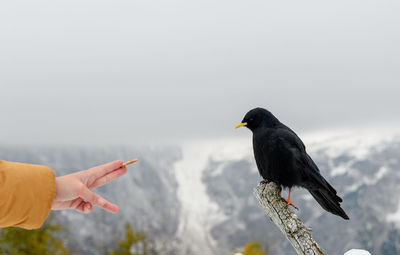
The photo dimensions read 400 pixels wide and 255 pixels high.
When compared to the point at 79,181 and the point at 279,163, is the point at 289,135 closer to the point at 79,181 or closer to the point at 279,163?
the point at 279,163

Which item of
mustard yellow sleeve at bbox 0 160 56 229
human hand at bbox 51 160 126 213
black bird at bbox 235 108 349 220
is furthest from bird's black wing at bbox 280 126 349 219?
mustard yellow sleeve at bbox 0 160 56 229

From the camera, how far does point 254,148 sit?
687 cm

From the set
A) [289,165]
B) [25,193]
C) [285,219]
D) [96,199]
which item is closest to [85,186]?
[96,199]

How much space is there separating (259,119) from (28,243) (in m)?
Answer: 23.7

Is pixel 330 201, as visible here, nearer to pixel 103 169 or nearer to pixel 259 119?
pixel 259 119

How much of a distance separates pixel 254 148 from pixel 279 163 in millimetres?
668

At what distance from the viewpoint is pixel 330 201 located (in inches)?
239

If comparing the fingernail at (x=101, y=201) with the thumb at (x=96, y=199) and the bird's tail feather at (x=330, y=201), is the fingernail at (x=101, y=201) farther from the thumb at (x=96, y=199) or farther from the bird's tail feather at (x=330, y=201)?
the bird's tail feather at (x=330, y=201)

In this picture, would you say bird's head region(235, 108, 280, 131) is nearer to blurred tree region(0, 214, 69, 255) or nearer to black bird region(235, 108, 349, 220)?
black bird region(235, 108, 349, 220)

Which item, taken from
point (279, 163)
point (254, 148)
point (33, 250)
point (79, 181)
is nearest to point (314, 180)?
point (279, 163)

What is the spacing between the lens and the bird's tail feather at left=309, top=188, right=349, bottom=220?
5945 mm

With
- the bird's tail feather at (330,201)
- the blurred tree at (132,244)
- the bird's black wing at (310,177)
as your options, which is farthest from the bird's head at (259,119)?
the blurred tree at (132,244)

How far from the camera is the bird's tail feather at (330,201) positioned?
19.5 feet

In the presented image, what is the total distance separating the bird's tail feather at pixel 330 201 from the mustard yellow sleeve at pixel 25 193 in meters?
4.62
